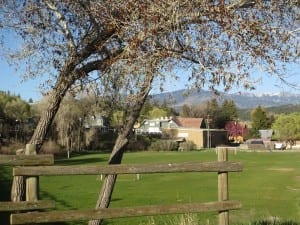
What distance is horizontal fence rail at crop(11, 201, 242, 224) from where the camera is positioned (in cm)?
Answer: 614

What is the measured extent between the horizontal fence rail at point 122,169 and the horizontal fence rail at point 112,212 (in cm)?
44

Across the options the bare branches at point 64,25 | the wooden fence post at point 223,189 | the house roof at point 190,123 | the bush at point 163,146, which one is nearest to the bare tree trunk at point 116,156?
the bare branches at point 64,25

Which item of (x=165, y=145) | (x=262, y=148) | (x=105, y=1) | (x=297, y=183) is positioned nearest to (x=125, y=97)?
(x=105, y=1)

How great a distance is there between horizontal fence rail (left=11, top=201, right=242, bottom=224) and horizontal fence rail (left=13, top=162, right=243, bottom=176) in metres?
0.44

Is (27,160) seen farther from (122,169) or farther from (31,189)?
(122,169)

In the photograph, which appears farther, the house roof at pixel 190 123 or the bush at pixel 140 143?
the house roof at pixel 190 123

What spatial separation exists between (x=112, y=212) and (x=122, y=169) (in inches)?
20.2

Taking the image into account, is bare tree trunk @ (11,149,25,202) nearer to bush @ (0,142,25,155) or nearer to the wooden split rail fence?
the wooden split rail fence

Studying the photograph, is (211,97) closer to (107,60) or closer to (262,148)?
(107,60)

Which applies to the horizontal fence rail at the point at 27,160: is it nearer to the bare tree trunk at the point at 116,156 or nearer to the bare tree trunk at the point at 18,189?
the bare tree trunk at the point at 18,189

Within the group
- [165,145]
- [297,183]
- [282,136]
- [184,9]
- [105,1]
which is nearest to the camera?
[184,9]

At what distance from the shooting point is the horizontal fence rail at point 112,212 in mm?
6137

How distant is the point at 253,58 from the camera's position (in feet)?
23.1

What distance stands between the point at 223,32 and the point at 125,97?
97.4 inches
